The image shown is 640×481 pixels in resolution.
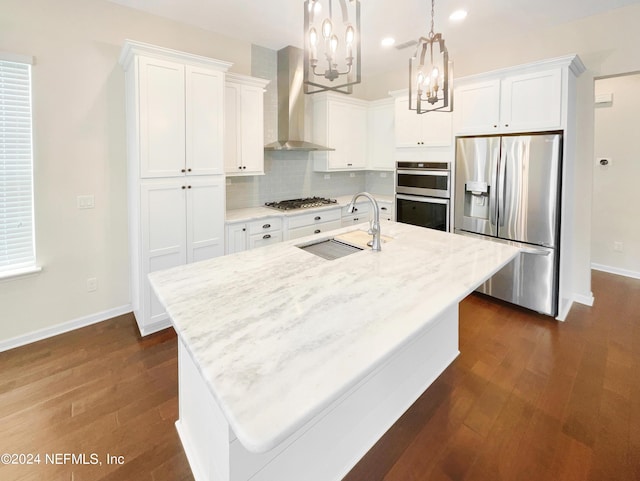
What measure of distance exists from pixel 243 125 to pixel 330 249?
2088 millimetres

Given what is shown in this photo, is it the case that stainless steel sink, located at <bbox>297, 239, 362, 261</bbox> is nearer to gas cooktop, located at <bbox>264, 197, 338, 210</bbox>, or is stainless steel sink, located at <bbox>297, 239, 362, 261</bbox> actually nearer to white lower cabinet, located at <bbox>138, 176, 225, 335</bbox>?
white lower cabinet, located at <bbox>138, 176, 225, 335</bbox>

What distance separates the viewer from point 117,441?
1.86m

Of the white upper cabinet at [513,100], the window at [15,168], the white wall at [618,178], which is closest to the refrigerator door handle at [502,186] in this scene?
the white upper cabinet at [513,100]

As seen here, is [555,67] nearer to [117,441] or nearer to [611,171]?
[611,171]

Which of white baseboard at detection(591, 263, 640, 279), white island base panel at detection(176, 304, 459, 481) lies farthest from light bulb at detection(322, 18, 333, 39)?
white baseboard at detection(591, 263, 640, 279)

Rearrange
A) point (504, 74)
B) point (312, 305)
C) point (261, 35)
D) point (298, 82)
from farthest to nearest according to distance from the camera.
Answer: point (298, 82), point (261, 35), point (504, 74), point (312, 305)

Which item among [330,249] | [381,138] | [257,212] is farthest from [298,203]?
[330,249]

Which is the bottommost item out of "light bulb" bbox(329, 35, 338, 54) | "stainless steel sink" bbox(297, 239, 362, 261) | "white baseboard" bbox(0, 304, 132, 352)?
"white baseboard" bbox(0, 304, 132, 352)

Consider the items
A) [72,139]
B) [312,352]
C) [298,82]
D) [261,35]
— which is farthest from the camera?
[298,82]

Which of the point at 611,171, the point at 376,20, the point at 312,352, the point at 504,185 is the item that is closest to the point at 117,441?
the point at 312,352

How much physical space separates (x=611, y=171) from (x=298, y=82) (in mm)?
4348

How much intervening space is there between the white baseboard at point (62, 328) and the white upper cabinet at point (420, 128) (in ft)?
Result: 12.5

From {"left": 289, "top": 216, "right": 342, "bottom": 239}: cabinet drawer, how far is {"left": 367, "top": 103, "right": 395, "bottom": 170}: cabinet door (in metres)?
1.20

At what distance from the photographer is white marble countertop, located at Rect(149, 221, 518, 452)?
85 cm
